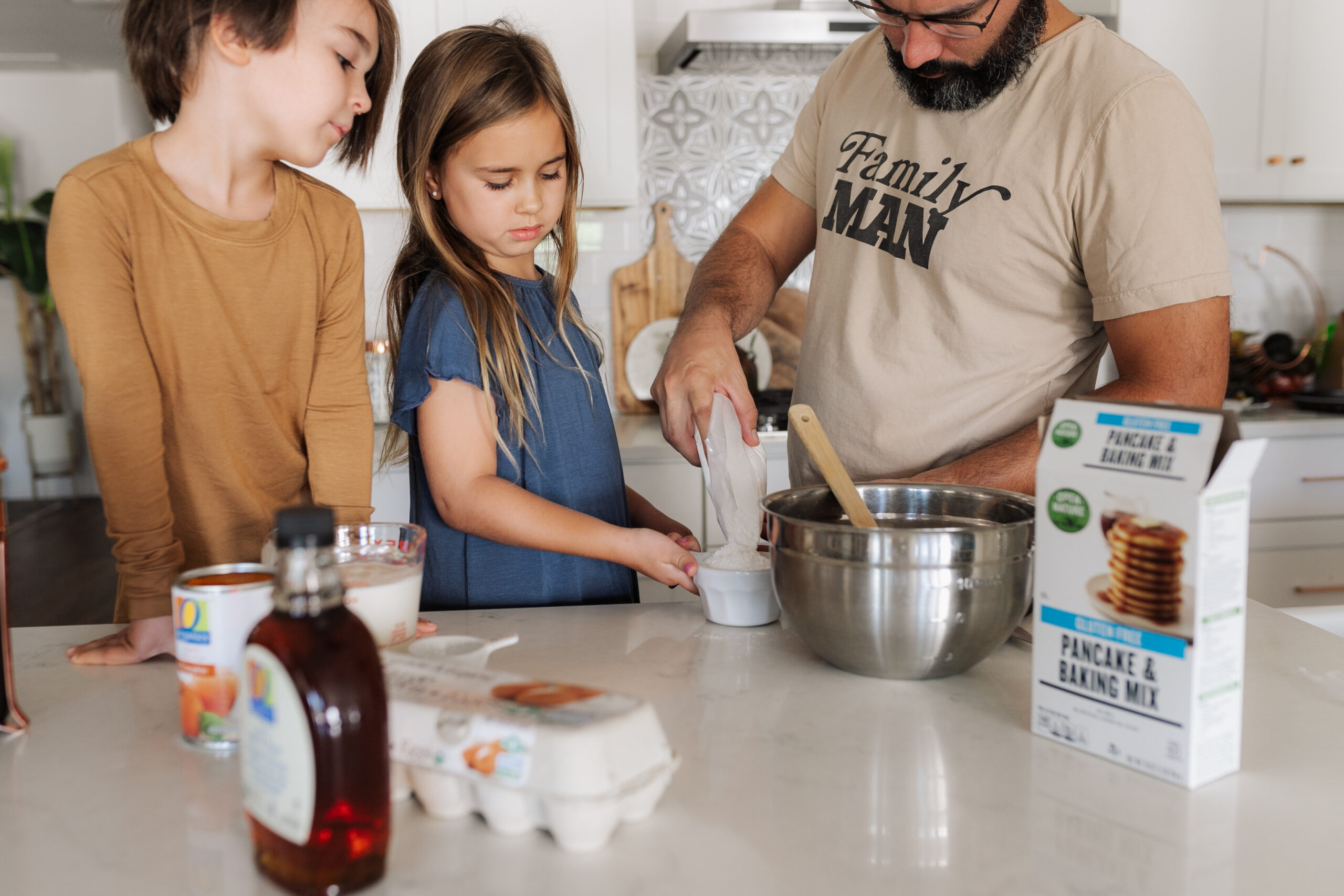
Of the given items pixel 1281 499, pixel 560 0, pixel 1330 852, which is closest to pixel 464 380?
pixel 1330 852

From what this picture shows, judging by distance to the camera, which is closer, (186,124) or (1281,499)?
(186,124)

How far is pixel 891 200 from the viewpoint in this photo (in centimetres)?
138

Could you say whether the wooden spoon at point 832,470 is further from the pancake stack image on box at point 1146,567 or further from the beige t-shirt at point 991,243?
the beige t-shirt at point 991,243

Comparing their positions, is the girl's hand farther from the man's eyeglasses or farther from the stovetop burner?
the stovetop burner

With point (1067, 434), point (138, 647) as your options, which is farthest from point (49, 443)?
point (1067, 434)

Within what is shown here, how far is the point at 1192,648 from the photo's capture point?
24.4 inches

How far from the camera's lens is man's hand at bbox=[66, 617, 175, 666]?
887 millimetres

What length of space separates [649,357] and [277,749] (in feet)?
8.02

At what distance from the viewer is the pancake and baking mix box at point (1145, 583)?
0.62m

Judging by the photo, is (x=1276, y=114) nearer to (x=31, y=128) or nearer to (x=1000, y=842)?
(x=1000, y=842)

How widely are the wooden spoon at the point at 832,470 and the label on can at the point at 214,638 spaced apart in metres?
0.46

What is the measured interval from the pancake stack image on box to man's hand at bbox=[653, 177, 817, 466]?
0.48 m

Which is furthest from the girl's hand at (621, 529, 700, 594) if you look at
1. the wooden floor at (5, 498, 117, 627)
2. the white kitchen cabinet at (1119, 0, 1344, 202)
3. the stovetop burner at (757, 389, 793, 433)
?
the wooden floor at (5, 498, 117, 627)

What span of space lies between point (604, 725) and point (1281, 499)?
2628 millimetres
